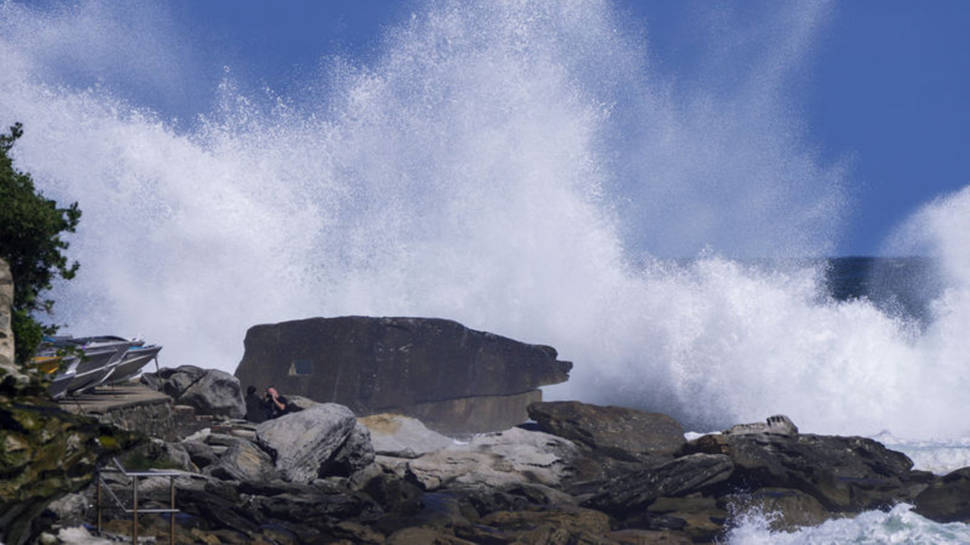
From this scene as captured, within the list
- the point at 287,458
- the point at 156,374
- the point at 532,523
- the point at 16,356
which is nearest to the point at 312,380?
the point at 156,374

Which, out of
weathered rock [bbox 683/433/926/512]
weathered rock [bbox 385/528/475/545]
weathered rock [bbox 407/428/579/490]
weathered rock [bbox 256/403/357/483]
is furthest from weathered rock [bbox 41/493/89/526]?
weathered rock [bbox 683/433/926/512]

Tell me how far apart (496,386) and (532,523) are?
9823mm

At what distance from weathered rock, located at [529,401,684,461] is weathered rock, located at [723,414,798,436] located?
3.72 feet

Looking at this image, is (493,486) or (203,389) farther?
(203,389)

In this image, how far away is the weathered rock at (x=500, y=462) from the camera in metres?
15.8

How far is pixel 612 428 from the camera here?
19.7 meters

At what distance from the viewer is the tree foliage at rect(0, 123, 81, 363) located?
11273 millimetres

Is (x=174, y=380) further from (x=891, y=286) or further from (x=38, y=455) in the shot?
A: (x=891, y=286)

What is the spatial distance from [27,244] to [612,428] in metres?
11.7

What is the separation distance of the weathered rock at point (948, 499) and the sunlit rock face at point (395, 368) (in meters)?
10.2

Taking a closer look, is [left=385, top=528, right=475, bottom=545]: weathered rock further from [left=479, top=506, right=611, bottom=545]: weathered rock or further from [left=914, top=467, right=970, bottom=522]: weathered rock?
[left=914, top=467, right=970, bottom=522]: weathered rock

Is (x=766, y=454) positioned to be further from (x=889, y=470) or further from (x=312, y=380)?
(x=312, y=380)

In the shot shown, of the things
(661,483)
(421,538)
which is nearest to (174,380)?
(421,538)

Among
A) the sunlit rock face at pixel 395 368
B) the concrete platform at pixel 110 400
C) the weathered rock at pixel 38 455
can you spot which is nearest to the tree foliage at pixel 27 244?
the concrete platform at pixel 110 400
